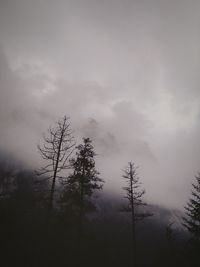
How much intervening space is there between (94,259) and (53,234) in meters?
8.02

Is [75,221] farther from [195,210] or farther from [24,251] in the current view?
[195,210]

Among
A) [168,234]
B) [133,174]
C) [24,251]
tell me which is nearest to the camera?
[24,251]

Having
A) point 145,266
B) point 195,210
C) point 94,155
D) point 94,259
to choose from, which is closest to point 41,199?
point 94,155

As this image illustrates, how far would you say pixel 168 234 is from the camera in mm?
35125

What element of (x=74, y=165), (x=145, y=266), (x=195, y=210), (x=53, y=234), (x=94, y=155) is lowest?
(x=145, y=266)

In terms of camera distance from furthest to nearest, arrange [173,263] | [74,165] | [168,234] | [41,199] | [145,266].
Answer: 1. [145,266]
2. [168,234]
3. [173,263]
4. [74,165]
5. [41,199]

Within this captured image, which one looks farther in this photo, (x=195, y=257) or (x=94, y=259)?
(x=94, y=259)

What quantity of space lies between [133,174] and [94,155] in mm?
5354

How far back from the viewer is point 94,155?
2036cm

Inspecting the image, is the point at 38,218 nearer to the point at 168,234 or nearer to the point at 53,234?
the point at 53,234

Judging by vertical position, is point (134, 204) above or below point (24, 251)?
above

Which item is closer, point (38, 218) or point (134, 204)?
point (134, 204)

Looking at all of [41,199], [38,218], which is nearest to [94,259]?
[38,218]

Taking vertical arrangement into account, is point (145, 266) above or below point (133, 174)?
below
